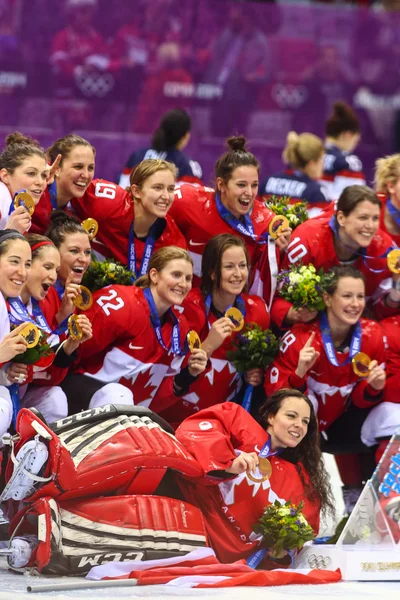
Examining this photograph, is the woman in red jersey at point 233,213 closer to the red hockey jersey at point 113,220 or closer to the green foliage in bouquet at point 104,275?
the red hockey jersey at point 113,220

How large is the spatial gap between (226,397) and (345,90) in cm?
686

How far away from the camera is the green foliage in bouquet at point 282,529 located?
5043mm

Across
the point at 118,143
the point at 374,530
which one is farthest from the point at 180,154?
the point at 374,530

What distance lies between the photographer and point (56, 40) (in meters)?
10.9

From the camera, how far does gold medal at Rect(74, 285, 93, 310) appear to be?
18.5 feet

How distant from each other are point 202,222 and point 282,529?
1.88 m

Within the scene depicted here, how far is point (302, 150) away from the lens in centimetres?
901

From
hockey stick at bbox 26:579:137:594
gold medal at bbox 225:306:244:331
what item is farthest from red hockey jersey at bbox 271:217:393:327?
hockey stick at bbox 26:579:137:594

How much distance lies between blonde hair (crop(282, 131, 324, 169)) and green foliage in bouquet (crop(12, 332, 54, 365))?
422 cm

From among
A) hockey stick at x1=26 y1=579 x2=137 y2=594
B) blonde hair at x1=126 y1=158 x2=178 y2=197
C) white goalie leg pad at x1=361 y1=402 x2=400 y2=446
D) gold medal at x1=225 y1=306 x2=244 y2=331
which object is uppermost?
blonde hair at x1=126 y1=158 x2=178 y2=197

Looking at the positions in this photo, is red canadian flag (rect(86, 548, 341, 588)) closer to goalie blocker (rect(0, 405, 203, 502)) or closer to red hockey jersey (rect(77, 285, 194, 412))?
goalie blocker (rect(0, 405, 203, 502))

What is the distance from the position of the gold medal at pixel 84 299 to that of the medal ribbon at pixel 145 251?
41 centimetres

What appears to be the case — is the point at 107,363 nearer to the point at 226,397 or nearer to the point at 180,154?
the point at 226,397

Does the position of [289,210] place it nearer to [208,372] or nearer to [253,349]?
[253,349]
